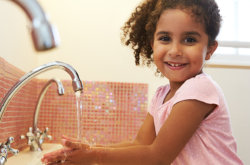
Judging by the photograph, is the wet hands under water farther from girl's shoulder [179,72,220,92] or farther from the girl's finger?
girl's shoulder [179,72,220,92]

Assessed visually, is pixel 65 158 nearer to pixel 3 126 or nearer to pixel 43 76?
pixel 3 126

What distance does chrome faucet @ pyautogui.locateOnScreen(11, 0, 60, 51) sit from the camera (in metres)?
0.29

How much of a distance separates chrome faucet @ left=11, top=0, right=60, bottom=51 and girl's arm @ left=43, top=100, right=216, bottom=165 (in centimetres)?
45

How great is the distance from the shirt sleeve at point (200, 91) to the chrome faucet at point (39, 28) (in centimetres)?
51

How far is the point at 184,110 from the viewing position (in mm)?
720

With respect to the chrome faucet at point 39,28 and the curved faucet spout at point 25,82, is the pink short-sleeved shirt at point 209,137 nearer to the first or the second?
the curved faucet spout at point 25,82

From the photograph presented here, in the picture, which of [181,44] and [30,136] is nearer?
[181,44]

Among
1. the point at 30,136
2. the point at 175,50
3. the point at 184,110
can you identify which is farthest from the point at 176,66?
the point at 30,136

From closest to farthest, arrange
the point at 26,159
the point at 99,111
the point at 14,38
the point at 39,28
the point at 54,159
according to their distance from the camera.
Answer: the point at 39,28
the point at 54,159
the point at 26,159
the point at 14,38
the point at 99,111

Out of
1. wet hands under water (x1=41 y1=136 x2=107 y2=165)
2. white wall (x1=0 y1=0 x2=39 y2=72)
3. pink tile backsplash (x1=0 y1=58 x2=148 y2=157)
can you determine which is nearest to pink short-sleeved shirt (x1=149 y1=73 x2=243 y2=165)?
wet hands under water (x1=41 y1=136 x2=107 y2=165)

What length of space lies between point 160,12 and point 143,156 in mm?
480

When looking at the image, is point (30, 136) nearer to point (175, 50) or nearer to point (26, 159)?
point (26, 159)

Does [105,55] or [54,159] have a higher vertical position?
[105,55]

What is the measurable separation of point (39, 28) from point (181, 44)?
610 mm
